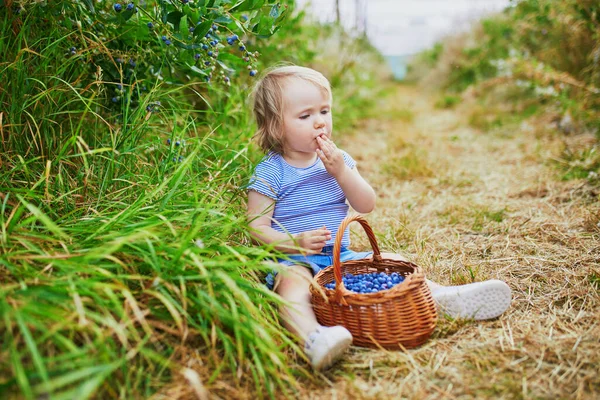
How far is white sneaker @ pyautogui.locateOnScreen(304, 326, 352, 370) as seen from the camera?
1545 mm

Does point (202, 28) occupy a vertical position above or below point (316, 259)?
above

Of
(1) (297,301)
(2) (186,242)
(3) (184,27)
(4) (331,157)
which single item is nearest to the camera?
(2) (186,242)

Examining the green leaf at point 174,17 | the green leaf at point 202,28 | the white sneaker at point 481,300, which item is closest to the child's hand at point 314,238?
the white sneaker at point 481,300

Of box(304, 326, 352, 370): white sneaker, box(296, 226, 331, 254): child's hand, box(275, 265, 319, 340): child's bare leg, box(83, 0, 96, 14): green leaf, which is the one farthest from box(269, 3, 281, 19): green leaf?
box(304, 326, 352, 370): white sneaker

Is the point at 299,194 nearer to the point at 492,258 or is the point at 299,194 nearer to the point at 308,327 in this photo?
the point at 308,327

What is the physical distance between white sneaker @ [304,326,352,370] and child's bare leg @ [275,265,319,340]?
63 mm

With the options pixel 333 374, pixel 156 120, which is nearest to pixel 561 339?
pixel 333 374

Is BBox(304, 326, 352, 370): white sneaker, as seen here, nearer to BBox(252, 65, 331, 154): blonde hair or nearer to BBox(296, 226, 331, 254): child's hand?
BBox(296, 226, 331, 254): child's hand

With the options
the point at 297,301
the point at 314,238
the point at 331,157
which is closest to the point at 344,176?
the point at 331,157

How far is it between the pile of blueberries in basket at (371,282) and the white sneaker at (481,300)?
0.74 ft

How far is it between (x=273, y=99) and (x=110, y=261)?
1.01 meters

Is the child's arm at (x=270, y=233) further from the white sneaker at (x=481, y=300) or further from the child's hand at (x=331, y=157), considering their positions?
the white sneaker at (x=481, y=300)

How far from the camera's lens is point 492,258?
2.44m

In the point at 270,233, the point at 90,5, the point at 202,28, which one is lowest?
the point at 270,233
